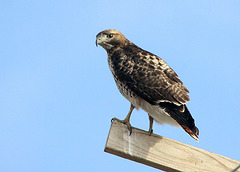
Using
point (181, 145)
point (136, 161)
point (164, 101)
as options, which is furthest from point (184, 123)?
point (136, 161)

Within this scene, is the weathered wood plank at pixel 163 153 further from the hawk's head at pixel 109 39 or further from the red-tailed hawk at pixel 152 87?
the hawk's head at pixel 109 39

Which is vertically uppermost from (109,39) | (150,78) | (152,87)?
(109,39)

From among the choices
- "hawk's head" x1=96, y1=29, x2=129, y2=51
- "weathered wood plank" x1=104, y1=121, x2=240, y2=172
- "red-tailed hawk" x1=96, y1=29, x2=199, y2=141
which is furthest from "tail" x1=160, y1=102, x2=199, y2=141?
"hawk's head" x1=96, y1=29, x2=129, y2=51

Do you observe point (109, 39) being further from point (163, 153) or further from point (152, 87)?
point (163, 153)

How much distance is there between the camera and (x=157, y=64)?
410 cm

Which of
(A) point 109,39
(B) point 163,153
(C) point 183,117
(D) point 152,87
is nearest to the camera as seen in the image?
(B) point 163,153

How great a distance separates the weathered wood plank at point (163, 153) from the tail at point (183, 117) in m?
0.50

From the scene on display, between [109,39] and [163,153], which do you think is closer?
[163,153]

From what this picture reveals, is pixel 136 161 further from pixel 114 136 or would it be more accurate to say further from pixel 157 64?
pixel 157 64

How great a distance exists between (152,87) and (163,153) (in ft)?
3.60

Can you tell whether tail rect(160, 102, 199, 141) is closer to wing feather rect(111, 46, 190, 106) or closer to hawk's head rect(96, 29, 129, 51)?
wing feather rect(111, 46, 190, 106)

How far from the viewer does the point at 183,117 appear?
3.58m

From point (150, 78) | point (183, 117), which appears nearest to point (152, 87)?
point (150, 78)

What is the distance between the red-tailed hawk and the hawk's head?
0.88 ft
